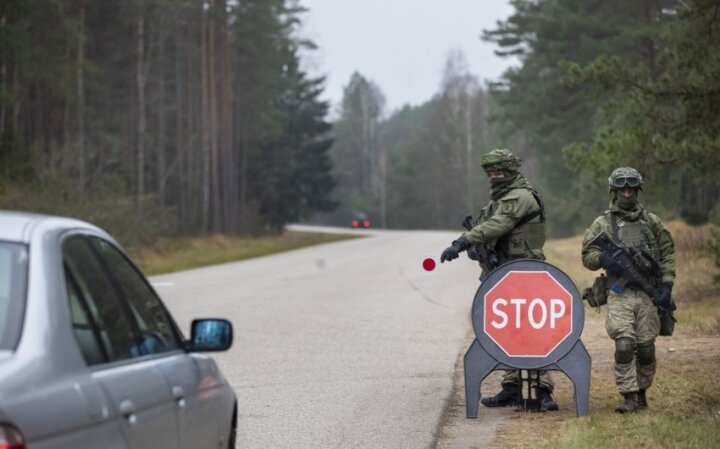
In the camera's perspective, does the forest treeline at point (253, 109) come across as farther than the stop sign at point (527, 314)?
Yes

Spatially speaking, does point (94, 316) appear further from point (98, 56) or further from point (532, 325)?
point (98, 56)

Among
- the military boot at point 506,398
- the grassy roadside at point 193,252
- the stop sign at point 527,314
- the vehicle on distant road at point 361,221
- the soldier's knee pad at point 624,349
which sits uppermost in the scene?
the stop sign at point 527,314

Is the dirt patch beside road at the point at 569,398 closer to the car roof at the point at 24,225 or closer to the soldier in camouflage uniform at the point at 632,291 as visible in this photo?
the soldier in camouflage uniform at the point at 632,291

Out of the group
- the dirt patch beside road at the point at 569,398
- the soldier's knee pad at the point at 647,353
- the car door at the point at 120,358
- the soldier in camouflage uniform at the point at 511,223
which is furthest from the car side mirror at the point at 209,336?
the soldier's knee pad at the point at 647,353

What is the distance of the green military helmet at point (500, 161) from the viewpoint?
10297 mm

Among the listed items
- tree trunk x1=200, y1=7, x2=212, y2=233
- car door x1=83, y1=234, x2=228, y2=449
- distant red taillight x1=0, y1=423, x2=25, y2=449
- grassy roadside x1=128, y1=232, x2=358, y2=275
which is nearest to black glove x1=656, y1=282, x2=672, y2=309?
car door x1=83, y1=234, x2=228, y2=449

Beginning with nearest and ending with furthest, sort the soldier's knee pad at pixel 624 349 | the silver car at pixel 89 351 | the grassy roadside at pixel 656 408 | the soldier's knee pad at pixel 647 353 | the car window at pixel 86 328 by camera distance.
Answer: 1. the silver car at pixel 89 351
2. the car window at pixel 86 328
3. the grassy roadside at pixel 656 408
4. the soldier's knee pad at pixel 624 349
5. the soldier's knee pad at pixel 647 353

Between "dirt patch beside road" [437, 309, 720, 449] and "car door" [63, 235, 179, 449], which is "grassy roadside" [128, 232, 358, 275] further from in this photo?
"car door" [63, 235, 179, 449]

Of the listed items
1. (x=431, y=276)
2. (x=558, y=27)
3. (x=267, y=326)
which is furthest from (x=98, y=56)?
(x=267, y=326)

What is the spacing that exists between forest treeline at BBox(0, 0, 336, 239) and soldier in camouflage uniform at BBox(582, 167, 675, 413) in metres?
22.1

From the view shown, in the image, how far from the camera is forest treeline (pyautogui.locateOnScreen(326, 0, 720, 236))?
17.4 meters

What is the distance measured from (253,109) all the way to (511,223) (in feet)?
210

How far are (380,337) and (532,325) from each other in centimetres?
686

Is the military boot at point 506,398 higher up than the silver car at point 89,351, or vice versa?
the silver car at point 89,351
